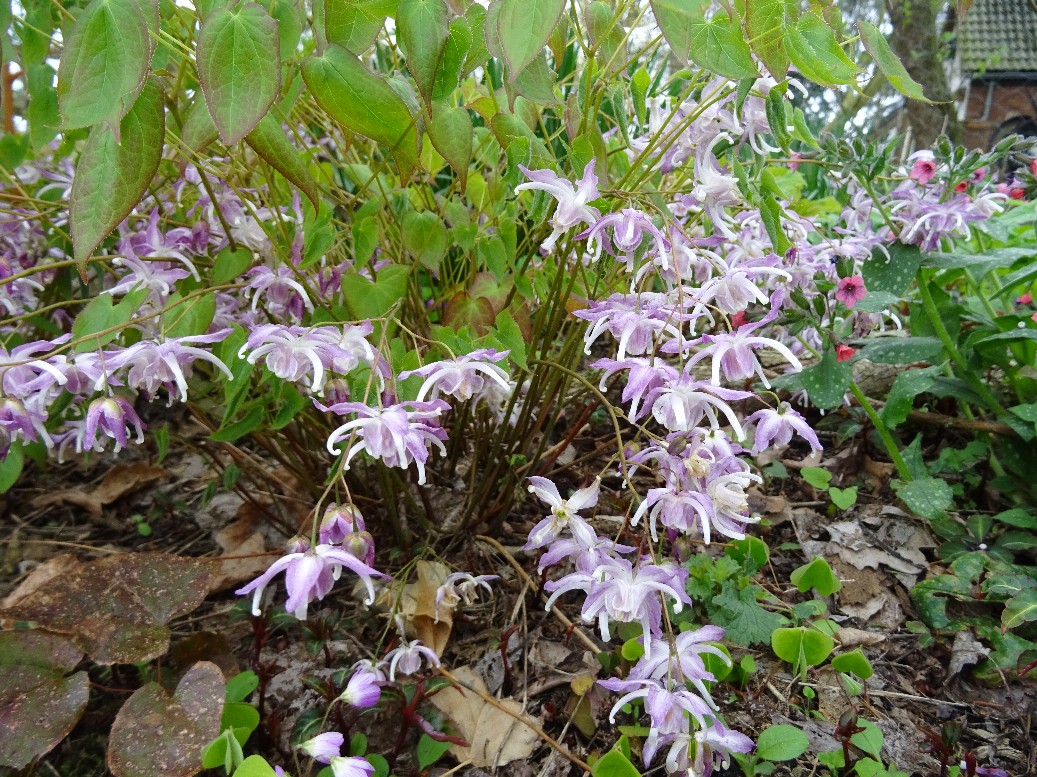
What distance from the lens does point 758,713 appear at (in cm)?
116

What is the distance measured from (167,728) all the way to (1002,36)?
19501 millimetres

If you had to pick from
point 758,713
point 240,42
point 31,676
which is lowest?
point 31,676

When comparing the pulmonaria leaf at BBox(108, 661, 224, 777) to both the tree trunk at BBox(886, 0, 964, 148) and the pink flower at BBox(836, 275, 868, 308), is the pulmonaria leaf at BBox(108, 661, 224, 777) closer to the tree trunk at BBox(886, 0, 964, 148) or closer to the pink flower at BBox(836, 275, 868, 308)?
the pink flower at BBox(836, 275, 868, 308)

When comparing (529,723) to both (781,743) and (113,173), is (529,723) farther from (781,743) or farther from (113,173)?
(113,173)

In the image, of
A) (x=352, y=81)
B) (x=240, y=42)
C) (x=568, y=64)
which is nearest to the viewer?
(x=240, y=42)

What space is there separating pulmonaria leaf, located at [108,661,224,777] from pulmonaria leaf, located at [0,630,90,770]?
9 cm

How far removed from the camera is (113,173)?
76 centimetres

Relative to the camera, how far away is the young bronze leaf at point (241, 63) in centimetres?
69

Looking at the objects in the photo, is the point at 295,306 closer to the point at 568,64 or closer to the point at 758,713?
the point at 758,713

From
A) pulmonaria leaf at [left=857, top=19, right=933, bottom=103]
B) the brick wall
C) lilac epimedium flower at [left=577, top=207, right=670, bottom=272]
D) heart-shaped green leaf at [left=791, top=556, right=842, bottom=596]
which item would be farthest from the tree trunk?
the brick wall

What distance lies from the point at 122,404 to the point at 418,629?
0.66m

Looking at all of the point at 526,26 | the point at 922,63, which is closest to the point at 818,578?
the point at 526,26

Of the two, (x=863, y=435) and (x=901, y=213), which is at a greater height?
(x=901, y=213)

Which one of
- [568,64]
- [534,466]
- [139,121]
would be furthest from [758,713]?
[568,64]
